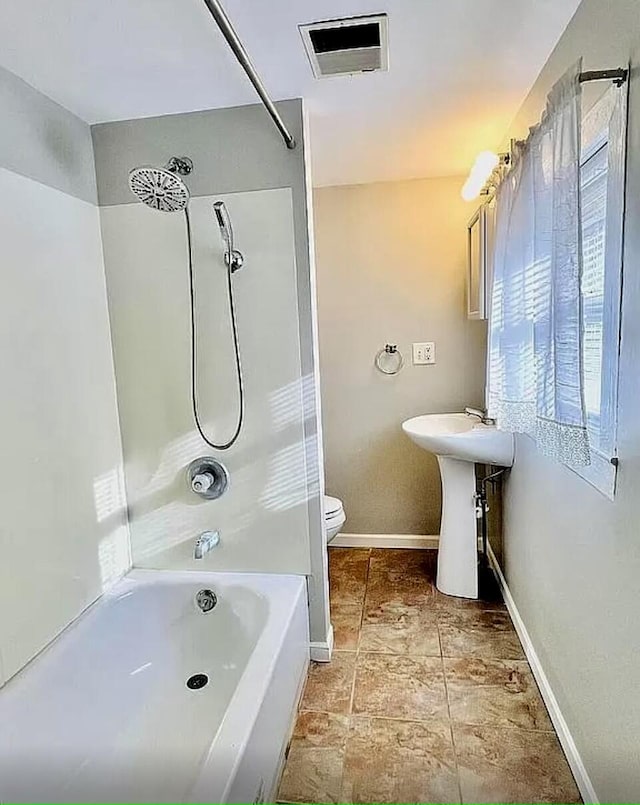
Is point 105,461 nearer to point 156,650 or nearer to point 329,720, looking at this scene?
point 156,650

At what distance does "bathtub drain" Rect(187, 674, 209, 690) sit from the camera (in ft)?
6.41

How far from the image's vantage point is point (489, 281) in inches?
95.7

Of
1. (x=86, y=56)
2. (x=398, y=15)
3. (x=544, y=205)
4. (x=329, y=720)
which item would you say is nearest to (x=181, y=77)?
(x=86, y=56)

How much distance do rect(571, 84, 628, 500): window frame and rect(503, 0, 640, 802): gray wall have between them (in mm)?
33

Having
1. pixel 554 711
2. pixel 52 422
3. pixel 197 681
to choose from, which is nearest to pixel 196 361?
pixel 52 422

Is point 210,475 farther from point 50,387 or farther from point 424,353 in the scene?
point 424,353

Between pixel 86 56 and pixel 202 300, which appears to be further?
pixel 202 300

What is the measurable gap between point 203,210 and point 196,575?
4.81 feet

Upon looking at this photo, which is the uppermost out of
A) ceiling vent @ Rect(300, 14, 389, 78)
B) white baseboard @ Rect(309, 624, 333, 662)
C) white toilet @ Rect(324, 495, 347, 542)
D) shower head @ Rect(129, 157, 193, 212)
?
ceiling vent @ Rect(300, 14, 389, 78)

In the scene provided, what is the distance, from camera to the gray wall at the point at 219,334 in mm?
2016

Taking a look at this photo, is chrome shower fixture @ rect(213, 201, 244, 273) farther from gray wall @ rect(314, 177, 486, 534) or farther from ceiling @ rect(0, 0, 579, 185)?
gray wall @ rect(314, 177, 486, 534)

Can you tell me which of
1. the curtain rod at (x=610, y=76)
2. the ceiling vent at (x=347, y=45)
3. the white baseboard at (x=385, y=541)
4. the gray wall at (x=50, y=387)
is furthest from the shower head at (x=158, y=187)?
the white baseboard at (x=385, y=541)

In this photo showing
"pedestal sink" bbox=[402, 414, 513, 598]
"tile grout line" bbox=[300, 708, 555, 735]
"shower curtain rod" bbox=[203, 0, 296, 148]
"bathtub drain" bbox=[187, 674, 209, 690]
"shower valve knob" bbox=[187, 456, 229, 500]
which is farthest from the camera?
"pedestal sink" bbox=[402, 414, 513, 598]

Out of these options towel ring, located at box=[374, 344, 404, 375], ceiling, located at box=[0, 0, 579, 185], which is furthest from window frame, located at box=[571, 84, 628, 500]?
towel ring, located at box=[374, 344, 404, 375]
